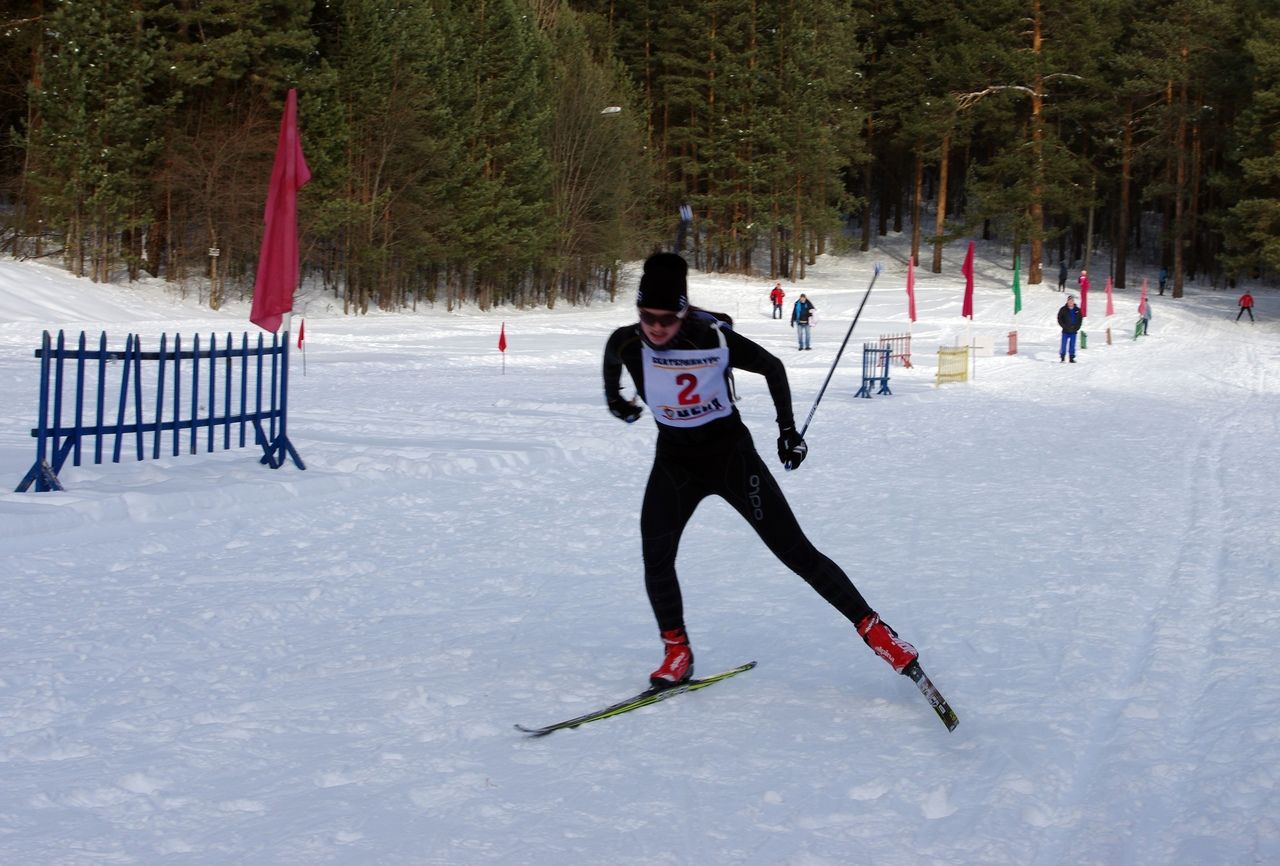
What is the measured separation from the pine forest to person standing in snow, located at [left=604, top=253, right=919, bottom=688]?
16.6 meters

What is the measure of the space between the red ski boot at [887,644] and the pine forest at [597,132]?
663 inches

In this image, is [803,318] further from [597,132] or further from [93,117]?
[597,132]

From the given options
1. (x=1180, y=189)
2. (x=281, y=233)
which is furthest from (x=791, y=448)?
(x=1180, y=189)

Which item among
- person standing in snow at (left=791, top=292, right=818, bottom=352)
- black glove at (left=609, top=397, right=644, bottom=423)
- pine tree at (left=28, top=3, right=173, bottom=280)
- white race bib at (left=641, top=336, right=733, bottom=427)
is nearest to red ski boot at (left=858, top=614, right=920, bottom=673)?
white race bib at (left=641, top=336, right=733, bottom=427)

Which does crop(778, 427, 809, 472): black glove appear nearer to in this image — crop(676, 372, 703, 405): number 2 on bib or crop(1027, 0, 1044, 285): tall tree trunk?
crop(676, 372, 703, 405): number 2 on bib

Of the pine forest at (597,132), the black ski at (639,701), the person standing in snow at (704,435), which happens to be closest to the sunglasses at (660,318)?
the person standing in snow at (704,435)

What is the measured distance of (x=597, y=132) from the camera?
160 ft

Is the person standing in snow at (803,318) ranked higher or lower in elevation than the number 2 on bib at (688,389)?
higher

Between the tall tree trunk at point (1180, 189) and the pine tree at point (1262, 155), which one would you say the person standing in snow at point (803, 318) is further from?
the tall tree trunk at point (1180, 189)

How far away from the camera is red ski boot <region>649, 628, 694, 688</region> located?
16.1 feet

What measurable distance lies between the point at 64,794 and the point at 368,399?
43.4ft

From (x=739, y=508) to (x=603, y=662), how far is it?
1162 millimetres

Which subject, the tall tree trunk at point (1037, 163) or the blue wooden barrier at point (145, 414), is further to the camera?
the tall tree trunk at point (1037, 163)

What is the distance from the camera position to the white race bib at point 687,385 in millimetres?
4562
